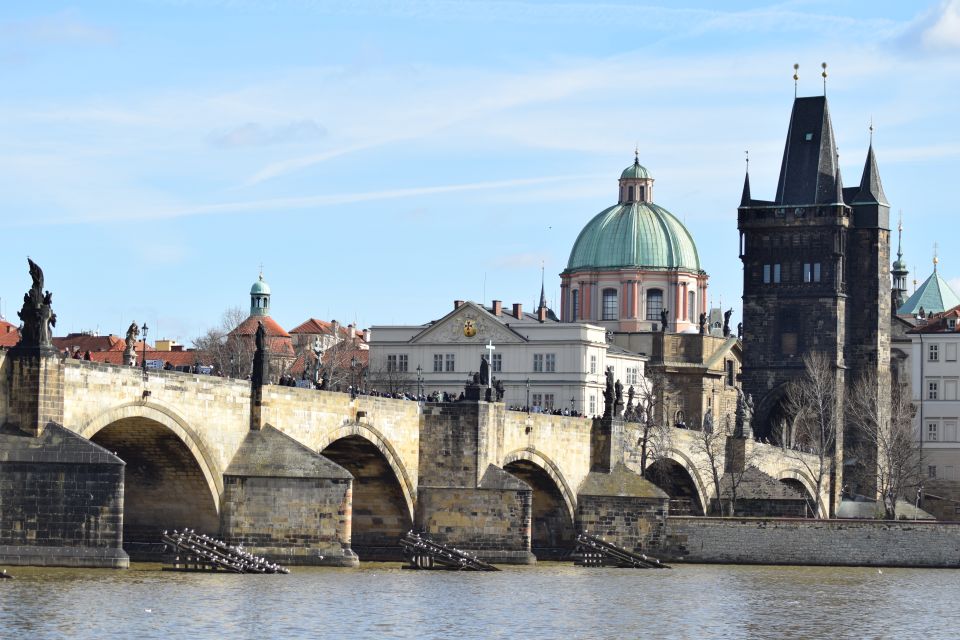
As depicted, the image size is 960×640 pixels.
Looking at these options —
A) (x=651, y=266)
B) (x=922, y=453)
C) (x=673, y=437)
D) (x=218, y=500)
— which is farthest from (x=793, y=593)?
(x=651, y=266)

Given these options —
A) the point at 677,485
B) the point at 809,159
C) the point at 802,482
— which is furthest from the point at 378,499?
the point at 809,159

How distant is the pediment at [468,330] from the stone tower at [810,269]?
1573 centimetres

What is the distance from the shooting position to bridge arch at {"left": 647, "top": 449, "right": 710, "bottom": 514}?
346ft

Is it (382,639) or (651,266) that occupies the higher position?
(651,266)

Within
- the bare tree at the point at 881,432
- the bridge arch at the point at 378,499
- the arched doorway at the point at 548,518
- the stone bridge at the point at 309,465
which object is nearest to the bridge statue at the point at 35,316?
the stone bridge at the point at 309,465

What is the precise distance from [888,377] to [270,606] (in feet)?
304

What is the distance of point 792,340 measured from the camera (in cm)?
14350

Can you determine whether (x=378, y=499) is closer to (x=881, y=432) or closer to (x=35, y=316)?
(x=35, y=316)

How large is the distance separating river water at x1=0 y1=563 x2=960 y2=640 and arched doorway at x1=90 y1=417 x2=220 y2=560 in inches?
67.5

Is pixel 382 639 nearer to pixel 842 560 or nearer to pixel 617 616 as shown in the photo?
pixel 617 616

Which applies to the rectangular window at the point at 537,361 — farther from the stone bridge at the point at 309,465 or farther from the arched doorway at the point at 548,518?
the arched doorway at the point at 548,518

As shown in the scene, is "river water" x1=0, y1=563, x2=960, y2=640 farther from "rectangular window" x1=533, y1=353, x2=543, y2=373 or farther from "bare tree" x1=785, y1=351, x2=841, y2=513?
"rectangular window" x1=533, y1=353, x2=543, y2=373

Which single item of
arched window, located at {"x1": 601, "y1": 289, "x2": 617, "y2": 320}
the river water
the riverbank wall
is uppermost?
arched window, located at {"x1": 601, "y1": 289, "x2": 617, "y2": 320}

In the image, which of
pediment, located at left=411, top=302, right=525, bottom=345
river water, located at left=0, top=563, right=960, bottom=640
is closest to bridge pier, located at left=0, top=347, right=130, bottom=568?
river water, located at left=0, top=563, right=960, bottom=640
